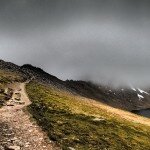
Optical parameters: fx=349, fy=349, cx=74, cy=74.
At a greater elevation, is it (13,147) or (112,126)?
(112,126)

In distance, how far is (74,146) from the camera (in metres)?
38.9

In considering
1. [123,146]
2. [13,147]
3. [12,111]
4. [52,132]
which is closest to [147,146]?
[123,146]

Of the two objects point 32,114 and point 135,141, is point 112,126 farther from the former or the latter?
point 32,114

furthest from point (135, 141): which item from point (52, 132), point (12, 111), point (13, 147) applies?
point (13, 147)

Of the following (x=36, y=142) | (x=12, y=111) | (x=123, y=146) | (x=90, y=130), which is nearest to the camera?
(x=36, y=142)

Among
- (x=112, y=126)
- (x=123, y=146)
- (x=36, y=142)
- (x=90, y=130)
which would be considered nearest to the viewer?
(x=36, y=142)

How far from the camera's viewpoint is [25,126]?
43.0m

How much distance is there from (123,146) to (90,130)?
6.33 meters

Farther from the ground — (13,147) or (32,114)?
(32,114)

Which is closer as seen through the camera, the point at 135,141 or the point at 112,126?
the point at 135,141

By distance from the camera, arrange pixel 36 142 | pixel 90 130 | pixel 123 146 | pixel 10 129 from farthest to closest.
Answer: pixel 90 130 → pixel 123 146 → pixel 10 129 → pixel 36 142

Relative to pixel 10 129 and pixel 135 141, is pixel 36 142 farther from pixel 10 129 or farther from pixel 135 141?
pixel 135 141

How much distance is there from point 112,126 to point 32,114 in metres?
15.5

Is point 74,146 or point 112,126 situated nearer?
point 74,146
